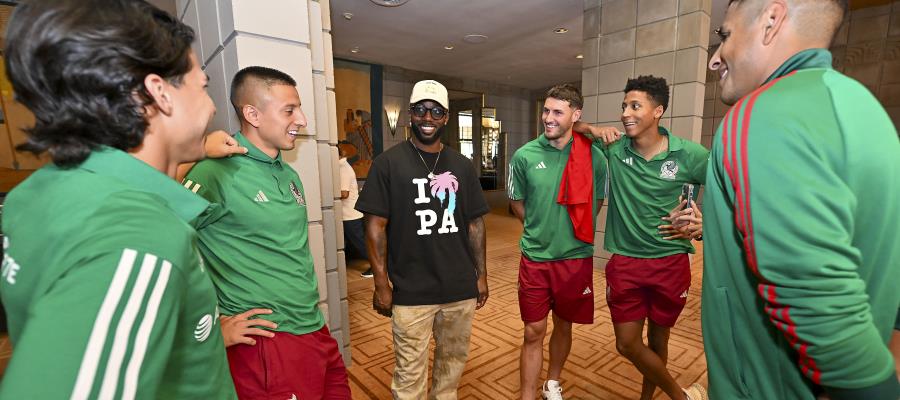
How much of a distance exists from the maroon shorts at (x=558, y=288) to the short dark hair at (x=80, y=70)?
1.81 m

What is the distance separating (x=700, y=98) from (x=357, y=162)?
558 centimetres

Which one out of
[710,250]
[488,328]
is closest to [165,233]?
[710,250]

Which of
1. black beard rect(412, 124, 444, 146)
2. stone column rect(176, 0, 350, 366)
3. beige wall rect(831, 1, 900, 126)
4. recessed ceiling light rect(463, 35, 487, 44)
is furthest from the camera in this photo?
recessed ceiling light rect(463, 35, 487, 44)

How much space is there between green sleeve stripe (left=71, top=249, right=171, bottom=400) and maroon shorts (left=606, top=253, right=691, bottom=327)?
6.50 ft

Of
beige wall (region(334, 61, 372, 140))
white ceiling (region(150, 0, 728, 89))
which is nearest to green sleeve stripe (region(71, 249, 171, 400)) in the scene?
white ceiling (region(150, 0, 728, 89))

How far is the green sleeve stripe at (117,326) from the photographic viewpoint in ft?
1.39

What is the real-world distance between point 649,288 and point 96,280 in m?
2.13

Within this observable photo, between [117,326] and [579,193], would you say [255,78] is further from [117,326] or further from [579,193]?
[579,193]

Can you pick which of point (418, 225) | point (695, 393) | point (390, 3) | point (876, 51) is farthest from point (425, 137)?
point (876, 51)

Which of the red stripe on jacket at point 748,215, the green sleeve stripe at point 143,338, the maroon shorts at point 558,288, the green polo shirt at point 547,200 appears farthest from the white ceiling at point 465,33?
the green sleeve stripe at point 143,338

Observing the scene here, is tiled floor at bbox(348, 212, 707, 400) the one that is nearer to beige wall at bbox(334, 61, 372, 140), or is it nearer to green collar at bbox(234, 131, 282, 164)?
green collar at bbox(234, 131, 282, 164)

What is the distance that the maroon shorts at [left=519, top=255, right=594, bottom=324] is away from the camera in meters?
2.04

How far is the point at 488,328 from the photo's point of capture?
308 centimetres

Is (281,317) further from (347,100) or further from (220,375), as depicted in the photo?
(347,100)
